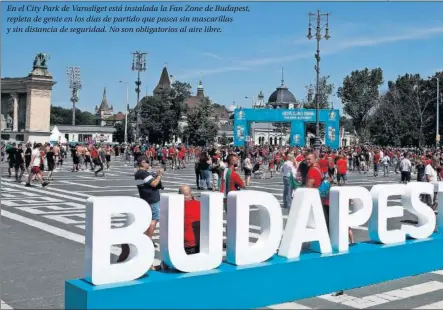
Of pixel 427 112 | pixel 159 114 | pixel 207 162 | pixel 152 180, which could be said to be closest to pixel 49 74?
pixel 159 114

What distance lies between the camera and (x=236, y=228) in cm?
612

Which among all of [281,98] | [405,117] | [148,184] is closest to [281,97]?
[281,98]

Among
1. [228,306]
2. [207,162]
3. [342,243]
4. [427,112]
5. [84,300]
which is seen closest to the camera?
[84,300]

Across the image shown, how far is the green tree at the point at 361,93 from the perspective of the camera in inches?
3174

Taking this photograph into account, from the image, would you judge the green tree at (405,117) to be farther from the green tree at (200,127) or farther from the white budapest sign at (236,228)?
the white budapest sign at (236,228)

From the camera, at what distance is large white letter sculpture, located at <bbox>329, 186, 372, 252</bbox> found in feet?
22.9

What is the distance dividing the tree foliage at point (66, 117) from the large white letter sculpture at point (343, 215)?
13652 cm

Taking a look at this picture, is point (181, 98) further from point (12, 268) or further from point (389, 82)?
point (12, 268)

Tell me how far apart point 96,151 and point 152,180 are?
2073cm

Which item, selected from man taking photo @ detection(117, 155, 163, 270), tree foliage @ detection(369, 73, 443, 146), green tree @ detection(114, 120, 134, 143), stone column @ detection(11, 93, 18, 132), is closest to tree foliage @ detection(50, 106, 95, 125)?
green tree @ detection(114, 120, 134, 143)

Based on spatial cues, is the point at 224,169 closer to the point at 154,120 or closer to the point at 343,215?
the point at 343,215

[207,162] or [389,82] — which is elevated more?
[389,82]

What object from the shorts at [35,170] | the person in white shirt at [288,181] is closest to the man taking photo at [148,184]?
the person in white shirt at [288,181]

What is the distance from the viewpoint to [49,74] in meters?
62.3
